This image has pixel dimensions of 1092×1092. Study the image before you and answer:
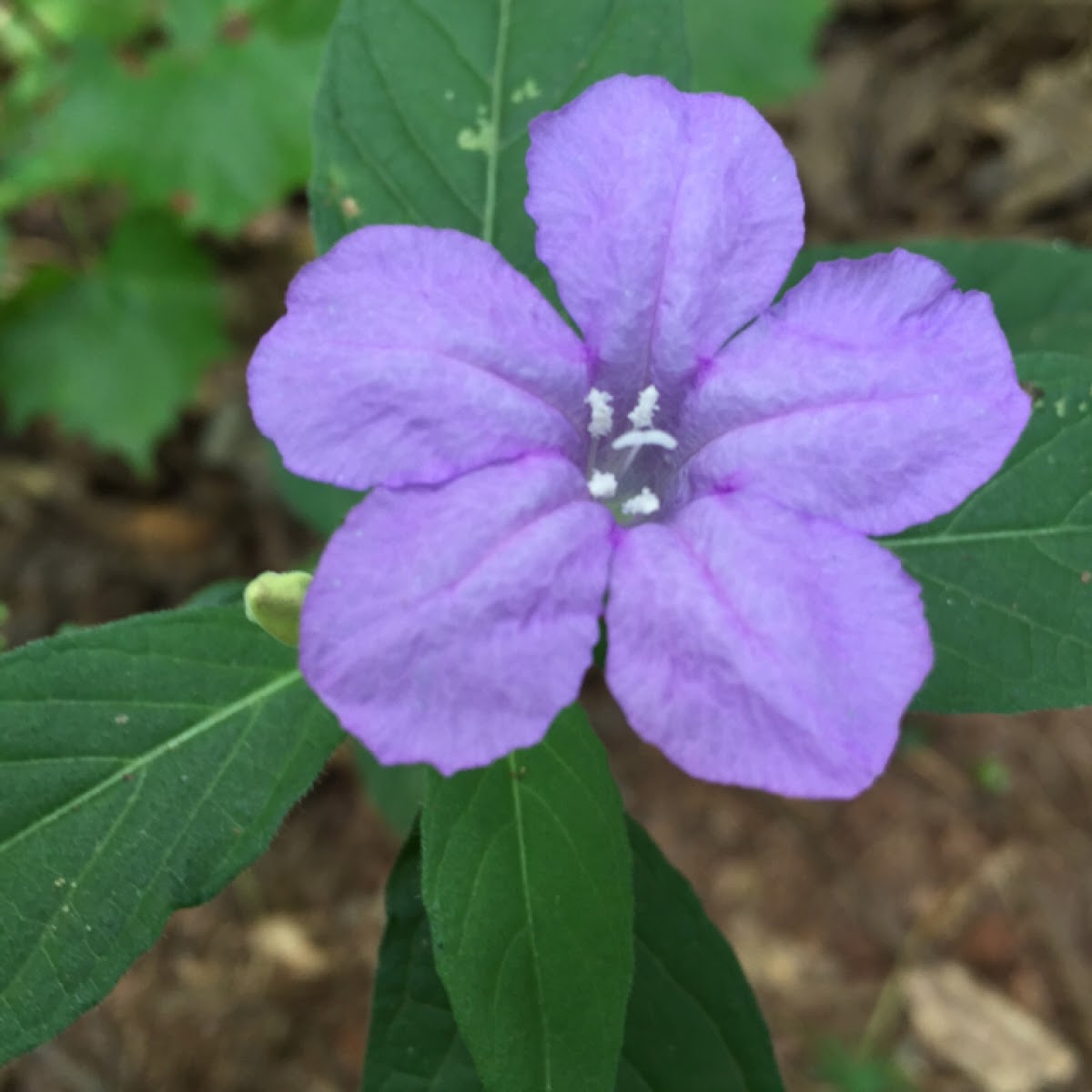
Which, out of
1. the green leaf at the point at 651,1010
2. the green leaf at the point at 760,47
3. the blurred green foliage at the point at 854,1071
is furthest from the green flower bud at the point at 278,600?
the green leaf at the point at 760,47

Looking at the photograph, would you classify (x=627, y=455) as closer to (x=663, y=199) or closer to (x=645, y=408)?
(x=645, y=408)

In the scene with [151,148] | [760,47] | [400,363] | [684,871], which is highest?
[400,363]

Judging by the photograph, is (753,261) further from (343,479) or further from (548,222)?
(343,479)

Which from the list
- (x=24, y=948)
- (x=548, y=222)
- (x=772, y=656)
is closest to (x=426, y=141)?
(x=548, y=222)

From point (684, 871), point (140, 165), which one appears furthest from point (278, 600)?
point (140, 165)

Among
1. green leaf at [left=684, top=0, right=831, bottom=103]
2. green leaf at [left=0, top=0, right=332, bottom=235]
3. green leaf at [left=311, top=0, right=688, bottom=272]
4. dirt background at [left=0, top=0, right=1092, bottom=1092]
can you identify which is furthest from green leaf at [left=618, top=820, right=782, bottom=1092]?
green leaf at [left=684, top=0, right=831, bottom=103]

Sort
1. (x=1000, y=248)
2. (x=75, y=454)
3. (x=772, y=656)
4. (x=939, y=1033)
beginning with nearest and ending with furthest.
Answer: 1. (x=772, y=656)
2. (x=1000, y=248)
3. (x=939, y=1033)
4. (x=75, y=454)
